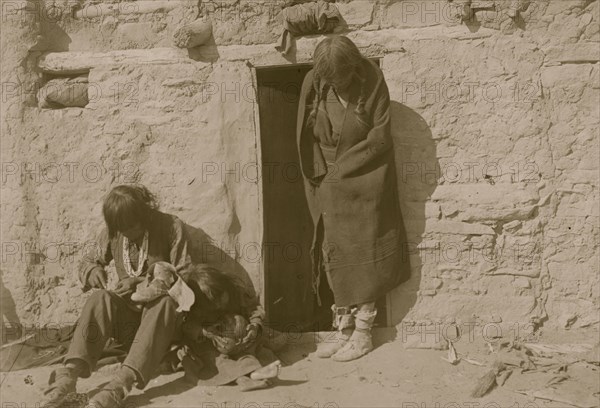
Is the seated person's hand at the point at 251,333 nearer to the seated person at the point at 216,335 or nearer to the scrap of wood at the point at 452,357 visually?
the seated person at the point at 216,335

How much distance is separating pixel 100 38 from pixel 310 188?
73.8 inches

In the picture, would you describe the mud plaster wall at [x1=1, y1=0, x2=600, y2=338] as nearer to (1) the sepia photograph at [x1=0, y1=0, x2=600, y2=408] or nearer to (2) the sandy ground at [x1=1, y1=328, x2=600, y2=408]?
(1) the sepia photograph at [x1=0, y1=0, x2=600, y2=408]

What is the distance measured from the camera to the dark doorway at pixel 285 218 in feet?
18.4

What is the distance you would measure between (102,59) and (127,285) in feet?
5.54

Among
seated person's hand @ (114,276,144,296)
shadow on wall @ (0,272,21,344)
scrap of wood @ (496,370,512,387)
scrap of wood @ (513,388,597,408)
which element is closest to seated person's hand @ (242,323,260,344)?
seated person's hand @ (114,276,144,296)

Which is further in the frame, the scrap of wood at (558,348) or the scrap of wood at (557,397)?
the scrap of wood at (558,348)

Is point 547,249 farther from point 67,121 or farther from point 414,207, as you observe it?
point 67,121

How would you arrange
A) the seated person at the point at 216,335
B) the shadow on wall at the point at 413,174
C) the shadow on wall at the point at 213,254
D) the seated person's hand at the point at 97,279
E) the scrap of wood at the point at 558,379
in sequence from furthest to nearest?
the shadow on wall at the point at 213,254, the shadow on wall at the point at 413,174, the seated person's hand at the point at 97,279, the seated person at the point at 216,335, the scrap of wood at the point at 558,379

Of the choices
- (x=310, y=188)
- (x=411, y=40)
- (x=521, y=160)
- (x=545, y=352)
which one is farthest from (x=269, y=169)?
(x=545, y=352)

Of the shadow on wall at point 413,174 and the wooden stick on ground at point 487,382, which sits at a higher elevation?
the shadow on wall at point 413,174

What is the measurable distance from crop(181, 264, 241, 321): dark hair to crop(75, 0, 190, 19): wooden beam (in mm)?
1905

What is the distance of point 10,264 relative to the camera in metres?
5.44

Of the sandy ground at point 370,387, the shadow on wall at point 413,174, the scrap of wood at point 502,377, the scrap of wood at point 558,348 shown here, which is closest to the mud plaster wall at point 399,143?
the shadow on wall at point 413,174

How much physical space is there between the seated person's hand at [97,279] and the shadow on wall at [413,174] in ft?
6.59
